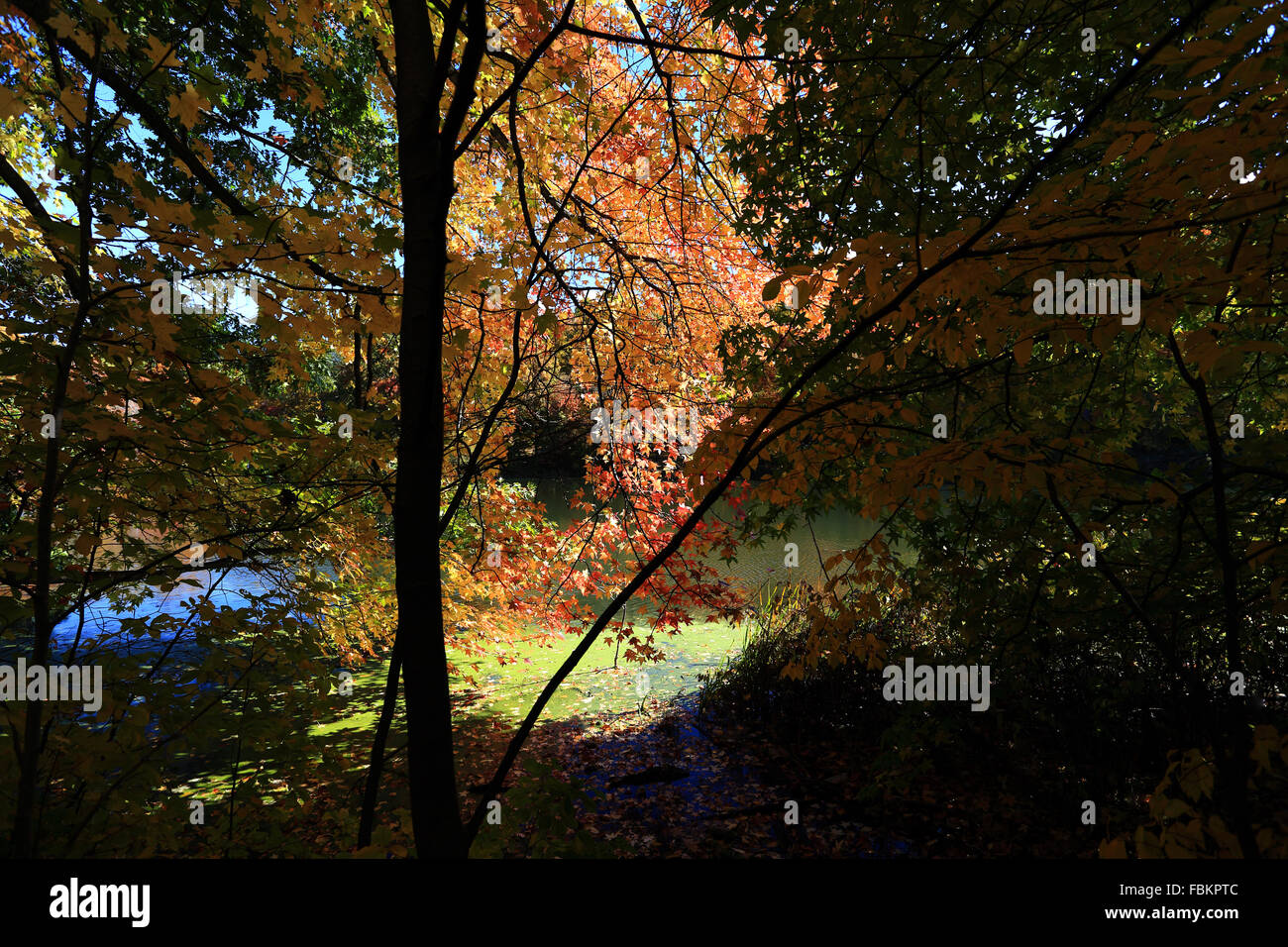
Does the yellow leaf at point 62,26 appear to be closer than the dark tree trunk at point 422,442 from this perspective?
No

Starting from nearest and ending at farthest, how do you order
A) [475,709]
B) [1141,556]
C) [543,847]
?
1. [543,847]
2. [1141,556]
3. [475,709]

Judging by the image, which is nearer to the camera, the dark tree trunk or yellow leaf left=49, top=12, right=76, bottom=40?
the dark tree trunk

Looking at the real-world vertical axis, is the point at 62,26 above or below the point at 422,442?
above

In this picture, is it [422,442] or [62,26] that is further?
[62,26]

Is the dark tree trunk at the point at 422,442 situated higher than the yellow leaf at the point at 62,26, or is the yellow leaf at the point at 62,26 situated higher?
the yellow leaf at the point at 62,26

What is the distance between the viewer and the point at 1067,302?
7.15 feet

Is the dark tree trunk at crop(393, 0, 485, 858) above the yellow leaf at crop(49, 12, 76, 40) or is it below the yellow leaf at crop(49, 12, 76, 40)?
below
